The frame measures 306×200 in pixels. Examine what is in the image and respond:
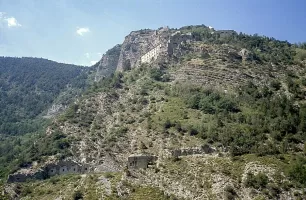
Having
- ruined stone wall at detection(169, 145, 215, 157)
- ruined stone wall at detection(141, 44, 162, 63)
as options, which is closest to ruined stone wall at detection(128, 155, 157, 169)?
ruined stone wall at detection(169, 145, 215, 157)

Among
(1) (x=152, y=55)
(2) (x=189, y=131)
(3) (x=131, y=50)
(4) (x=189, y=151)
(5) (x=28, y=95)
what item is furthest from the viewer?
(5) (x=28, y=95)

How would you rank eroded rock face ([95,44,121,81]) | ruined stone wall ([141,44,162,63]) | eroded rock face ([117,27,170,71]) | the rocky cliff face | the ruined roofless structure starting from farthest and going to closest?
eroded rock face ([95,44,121,81])
the rocky cliff face
eroded rock face ([117,27,170,71])
ruined stone wall ([141,44,162,63])
the ruined roofless structure

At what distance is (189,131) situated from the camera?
72.6 meters

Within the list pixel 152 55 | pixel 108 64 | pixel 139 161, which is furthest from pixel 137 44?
pixel 139 161

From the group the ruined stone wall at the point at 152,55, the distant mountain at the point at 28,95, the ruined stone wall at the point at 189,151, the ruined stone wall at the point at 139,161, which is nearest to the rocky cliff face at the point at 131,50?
the distant mountain at the point at 28,95

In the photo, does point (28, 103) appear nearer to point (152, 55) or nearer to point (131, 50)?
point (131, 50)

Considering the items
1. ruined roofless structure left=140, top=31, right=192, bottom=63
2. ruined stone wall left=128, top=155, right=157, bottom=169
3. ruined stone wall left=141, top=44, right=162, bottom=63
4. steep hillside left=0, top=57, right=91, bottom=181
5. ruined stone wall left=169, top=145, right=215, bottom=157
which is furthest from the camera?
ruined stone wall left=141, top=44, right=162, bottom=63

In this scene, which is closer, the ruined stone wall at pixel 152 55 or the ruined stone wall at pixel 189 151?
the ruined stone wall at pixel 189 151

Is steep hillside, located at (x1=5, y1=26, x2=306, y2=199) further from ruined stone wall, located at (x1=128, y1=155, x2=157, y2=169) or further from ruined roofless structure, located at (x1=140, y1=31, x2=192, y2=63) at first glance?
ruined roofless structure, located at (x1=140, y1=31, x2=192, y2=63)

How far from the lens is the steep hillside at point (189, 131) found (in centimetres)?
5234

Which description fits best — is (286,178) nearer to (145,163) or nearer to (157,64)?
(145,163)

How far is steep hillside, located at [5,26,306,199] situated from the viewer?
52.3 metres

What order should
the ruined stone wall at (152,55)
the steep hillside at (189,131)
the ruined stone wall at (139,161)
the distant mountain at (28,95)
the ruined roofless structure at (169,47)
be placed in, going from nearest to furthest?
the steep hillside at (189,131)
the ruined stone wall at (139,161)
the ruined roofless structure at (169,47)
the ruined stone wall at (152,55)
the distant mountain at (28,95)

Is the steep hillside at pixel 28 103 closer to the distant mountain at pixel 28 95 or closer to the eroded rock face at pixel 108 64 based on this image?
the distant mountain at pixel 28 95
